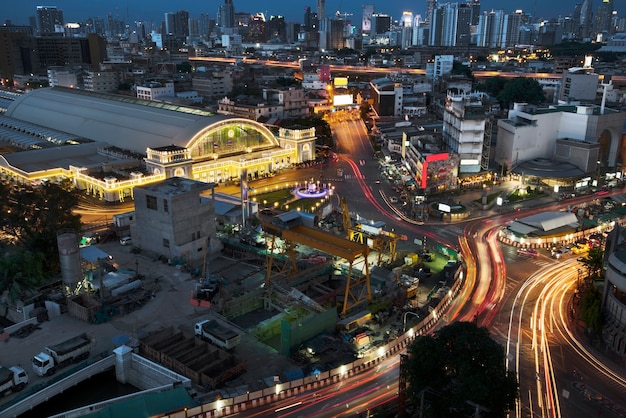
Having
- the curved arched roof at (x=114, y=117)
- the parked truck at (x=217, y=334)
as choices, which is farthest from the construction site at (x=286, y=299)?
the curved arched roof at (x=114, y=117)

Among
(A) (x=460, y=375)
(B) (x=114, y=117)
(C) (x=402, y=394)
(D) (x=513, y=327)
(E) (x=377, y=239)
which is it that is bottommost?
(D) (x=513, y=327)

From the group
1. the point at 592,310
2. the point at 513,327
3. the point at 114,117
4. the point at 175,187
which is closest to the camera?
the point at 592,310

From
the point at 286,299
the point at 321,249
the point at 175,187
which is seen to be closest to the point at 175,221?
the point at 175,187

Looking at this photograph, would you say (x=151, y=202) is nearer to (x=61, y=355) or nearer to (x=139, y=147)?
(x=61, y=355)

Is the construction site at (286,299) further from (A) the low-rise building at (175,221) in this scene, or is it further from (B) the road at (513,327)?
(B) the road at (513,327)

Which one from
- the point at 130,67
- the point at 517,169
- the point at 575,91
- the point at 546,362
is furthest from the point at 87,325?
the point at 130,67

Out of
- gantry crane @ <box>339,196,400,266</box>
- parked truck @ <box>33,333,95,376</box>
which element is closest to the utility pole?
parked truck @ <box>33,333,95,376</box>

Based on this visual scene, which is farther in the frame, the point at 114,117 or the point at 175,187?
the point at 114,117
